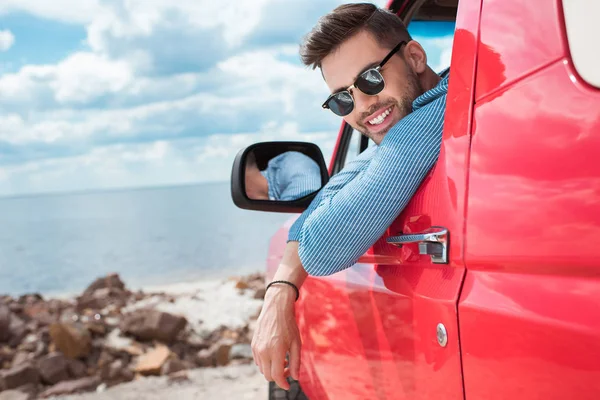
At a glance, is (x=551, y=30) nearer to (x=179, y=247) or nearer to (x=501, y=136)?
(x=501, y=136)

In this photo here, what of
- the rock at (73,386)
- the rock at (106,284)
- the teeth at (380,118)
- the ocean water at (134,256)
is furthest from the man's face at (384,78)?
the ocean water at (134,256)

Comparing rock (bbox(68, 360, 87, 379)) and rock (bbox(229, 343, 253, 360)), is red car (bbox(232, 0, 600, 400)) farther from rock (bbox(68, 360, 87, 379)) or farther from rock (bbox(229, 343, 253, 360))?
rock (bbox(68, 360, 87, 379))

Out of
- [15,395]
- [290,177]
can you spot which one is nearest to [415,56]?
[290,177]

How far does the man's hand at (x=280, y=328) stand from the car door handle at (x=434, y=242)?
55 cm

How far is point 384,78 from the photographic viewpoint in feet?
6.44

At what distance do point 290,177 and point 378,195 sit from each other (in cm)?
115

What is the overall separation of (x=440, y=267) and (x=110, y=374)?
5.48 meters

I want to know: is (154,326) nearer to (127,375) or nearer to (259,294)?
(127,375)

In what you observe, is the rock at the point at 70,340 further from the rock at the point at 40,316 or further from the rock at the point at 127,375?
the rock at the point at 40,316

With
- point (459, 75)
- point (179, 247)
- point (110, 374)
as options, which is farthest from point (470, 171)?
point (179, 247)

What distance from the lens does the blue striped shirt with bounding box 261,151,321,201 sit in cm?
265

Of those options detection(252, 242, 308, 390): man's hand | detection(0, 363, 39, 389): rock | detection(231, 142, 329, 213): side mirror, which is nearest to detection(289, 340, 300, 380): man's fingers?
detection(252, 242, 308, 390): man's hand

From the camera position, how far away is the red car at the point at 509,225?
1039 mm

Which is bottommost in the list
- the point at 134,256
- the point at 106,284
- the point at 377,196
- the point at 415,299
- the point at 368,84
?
the point at 134,256
